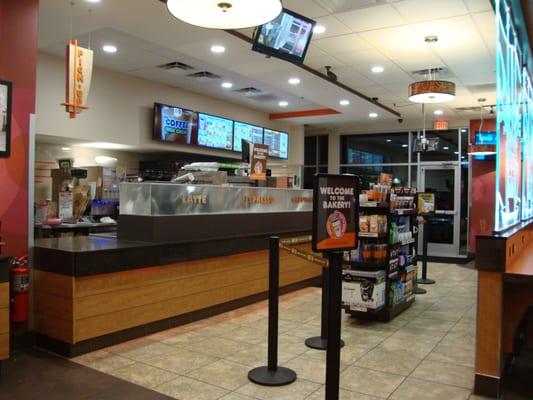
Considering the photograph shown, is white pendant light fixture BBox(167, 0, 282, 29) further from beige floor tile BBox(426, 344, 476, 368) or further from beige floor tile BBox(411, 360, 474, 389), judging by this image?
beige floor tile BBox(426, 344, 476, 368)

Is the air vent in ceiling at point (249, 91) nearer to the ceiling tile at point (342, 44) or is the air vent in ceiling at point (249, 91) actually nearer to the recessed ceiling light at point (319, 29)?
the ceiling tile at point (342, 44)

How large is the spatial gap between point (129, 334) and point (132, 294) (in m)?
0.39

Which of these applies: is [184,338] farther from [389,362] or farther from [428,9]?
[428,9]

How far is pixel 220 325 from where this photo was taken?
5281 mm

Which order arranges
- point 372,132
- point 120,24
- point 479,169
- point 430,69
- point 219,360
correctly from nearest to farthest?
point 219,360
point 120,24
point 430,69
point 479,169
point 372,132

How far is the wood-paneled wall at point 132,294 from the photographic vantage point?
4215 millimetres

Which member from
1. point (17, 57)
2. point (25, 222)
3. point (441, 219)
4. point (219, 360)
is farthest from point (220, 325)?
point (441, 219)

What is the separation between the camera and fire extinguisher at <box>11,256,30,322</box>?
4.21 meters

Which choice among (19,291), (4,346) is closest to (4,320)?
(4,346)

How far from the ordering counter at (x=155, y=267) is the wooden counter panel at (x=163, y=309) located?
0.03 ft

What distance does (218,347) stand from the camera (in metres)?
4.53

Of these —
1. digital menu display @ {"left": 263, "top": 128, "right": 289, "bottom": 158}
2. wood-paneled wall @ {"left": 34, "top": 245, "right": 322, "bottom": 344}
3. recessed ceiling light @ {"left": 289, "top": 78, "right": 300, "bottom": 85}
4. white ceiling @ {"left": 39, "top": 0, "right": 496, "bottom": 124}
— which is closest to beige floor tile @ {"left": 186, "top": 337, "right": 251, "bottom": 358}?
wood-paneled wall @ {"left": 34, "top": 245, "right": 322, "bottom": 344}

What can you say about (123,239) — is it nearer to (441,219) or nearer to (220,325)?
(220,325)

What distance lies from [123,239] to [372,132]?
9568 millimetres
